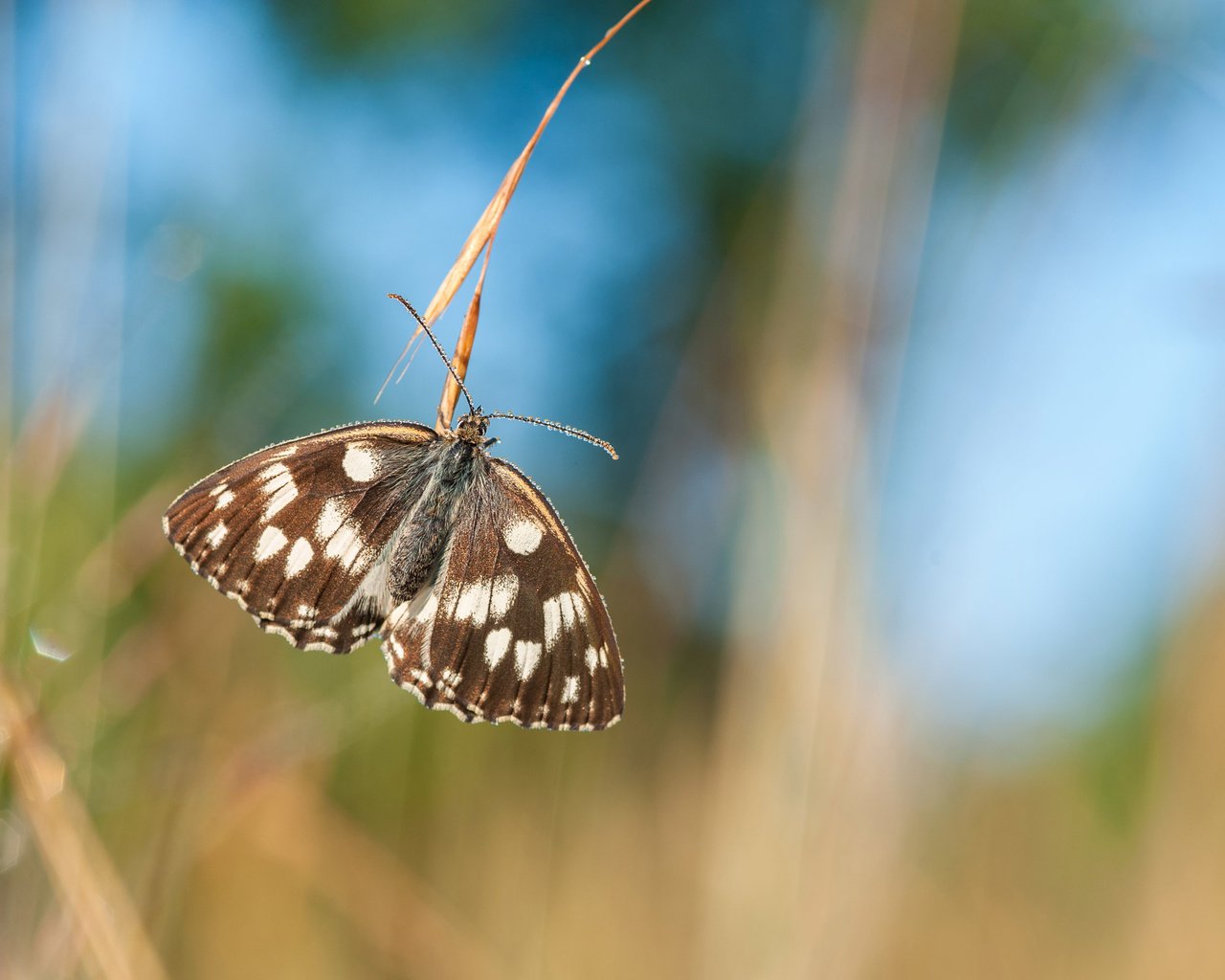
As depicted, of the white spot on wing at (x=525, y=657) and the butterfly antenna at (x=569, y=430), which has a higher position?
the butterfly antenna at (x=569, y=430)

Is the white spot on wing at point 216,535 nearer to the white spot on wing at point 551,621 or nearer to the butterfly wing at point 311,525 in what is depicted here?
the butterfly wing at point 311,525

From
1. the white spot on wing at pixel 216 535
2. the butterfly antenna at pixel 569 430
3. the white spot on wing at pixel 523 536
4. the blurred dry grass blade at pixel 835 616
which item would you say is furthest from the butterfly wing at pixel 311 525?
the blurred dry grass blade at pixel 835 616

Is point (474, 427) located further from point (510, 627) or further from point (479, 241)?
point (479, 241)

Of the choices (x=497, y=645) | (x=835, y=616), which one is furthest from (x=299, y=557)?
(x=835, y=616)

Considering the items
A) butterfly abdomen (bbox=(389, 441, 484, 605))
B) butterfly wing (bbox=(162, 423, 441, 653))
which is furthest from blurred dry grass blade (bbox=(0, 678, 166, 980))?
butterfly abdomen (bbox=(389, 441, 484, 605))

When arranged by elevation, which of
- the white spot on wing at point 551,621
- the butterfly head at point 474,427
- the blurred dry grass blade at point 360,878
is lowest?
the blurred dry grass blade at point 360,878

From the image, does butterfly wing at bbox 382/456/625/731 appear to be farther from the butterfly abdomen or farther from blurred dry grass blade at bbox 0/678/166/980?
blurred dry grass blade at bbox 0/678/166/980

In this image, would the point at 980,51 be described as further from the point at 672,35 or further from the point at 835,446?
the point at 835,446
